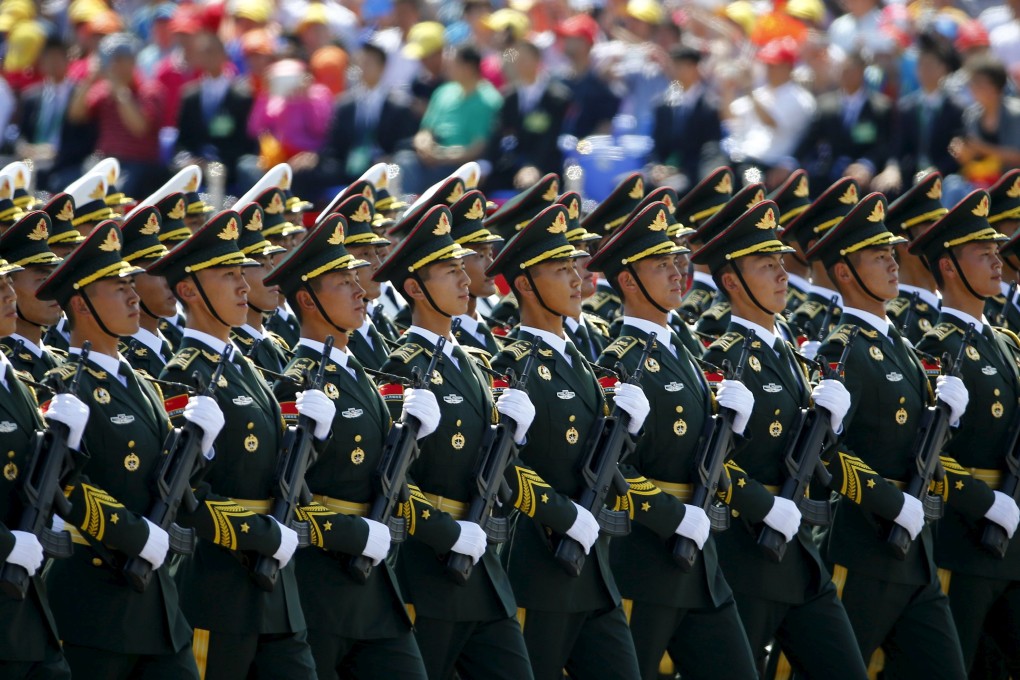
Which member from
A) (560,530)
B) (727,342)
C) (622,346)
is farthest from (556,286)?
(560,530)

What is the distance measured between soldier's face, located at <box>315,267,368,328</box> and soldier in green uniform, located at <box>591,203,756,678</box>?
3.65ft

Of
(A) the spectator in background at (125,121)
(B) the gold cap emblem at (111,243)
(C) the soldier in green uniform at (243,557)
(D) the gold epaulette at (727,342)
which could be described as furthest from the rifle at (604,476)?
(A) the spectator in background at (125,121)

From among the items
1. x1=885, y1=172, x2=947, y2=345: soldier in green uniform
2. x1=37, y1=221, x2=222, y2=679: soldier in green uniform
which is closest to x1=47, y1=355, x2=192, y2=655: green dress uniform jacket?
x1=37, y1=221, x2=222, y2=679: soldier in green uniform

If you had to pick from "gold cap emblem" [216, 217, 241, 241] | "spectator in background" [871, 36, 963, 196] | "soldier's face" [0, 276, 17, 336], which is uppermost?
"gold cap emblem" [216, 217, 241, 241]

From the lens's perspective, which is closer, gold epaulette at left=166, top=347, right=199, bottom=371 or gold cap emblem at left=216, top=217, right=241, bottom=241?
gold epaulette at left=166, top=347, right=199, bottom=371

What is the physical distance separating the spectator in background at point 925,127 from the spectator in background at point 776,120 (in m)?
0.71

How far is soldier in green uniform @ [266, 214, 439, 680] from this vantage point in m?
6.92

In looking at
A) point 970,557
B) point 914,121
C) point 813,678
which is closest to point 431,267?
point 813,678

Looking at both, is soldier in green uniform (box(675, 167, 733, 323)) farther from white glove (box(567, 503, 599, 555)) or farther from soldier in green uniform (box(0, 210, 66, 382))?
soldier in green uniform (box(0, 210, 66, 382))

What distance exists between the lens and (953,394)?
8227 millimetres

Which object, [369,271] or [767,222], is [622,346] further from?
[369,271]

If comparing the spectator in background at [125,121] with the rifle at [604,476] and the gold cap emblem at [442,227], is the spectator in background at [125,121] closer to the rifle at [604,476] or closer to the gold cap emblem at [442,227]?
the gold cap emblem at [442,227]

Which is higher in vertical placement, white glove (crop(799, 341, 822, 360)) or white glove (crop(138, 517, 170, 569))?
white glove (crop(138, 517, 170, 569))

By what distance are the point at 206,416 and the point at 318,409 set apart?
1.47 feet
